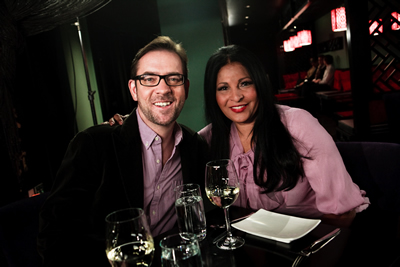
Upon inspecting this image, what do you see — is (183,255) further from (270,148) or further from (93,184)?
(270,148)

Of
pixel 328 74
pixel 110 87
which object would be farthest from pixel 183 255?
pixel 328 74

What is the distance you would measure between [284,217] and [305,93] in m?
7.12

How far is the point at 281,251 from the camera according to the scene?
87 cm

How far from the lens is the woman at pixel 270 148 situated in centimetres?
142

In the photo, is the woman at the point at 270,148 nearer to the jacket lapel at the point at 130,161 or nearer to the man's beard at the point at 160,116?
the man's beard at the point at 160,116

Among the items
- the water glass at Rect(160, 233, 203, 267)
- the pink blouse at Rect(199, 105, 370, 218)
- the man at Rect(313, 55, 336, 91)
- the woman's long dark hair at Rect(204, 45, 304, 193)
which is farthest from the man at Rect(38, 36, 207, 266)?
the man at Rect(313, 55, 336, 91)

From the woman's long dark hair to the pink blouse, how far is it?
0.04m

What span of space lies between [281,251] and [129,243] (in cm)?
44

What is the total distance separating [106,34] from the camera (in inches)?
178

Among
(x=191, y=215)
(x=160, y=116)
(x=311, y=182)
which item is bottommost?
(x=311, y=182)

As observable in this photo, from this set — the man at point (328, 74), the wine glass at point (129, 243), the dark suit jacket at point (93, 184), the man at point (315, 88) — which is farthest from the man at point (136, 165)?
the man at point (328, 74)

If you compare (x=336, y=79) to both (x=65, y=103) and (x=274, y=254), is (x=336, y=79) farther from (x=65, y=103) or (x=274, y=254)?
(x=274, y=254)

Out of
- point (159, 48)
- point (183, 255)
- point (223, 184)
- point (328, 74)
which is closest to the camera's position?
point (183, 255)

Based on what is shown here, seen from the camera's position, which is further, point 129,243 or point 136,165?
point 136,165
